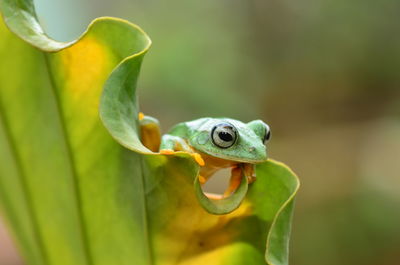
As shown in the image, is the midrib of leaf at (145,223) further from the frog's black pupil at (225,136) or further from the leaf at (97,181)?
the frog's black pupil at (225,136)

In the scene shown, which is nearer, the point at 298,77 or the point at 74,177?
the point at 74,177

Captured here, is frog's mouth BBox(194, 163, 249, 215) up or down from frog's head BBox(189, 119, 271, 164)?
up

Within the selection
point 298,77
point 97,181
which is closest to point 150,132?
point 97,181

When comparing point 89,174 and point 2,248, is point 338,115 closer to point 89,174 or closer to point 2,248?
point 2,248

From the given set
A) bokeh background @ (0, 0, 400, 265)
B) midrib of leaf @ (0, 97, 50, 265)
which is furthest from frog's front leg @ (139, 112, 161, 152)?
bokeh background @ (0, 0, 400, 265)

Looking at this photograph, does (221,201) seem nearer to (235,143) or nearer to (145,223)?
(145,223)

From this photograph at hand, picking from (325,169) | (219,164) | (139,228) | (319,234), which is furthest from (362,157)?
(139,228)

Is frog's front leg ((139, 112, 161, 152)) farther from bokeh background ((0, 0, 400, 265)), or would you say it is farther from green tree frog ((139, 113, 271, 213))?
bokeh background ((0, 0, 400, 265))

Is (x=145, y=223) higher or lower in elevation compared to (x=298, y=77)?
higher
